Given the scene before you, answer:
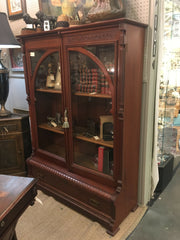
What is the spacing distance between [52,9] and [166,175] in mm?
2209

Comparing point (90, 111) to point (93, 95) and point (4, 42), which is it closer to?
point (93, 95)

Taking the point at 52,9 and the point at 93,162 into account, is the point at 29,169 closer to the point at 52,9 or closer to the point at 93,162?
the point at 93,162

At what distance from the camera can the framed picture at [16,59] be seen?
2.68 meters

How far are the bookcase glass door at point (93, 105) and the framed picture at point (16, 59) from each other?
1224mm

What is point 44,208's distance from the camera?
2.07m

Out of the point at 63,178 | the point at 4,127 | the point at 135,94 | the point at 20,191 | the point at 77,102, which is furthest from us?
the point at 4,127

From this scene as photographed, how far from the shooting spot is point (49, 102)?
221 centimetres

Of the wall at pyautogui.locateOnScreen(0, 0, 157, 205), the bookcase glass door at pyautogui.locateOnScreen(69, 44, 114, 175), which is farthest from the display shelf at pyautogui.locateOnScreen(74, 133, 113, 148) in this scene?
the wall at pyautogui.locateOnScreen(0, 0, 157, 205)

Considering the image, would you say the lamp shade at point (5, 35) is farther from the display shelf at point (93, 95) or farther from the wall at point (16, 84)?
the display shelf at point (93, 95)

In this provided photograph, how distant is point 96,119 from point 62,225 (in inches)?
39.7

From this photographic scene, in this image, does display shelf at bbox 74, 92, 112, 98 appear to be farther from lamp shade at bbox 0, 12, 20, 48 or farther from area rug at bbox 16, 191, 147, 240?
area rug at bbox 16, 191, 147, 240

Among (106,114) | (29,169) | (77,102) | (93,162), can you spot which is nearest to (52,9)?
(77,102)

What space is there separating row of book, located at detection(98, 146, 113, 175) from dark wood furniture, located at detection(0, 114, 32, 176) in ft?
3.46

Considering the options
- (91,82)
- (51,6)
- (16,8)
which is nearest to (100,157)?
(91,82)
